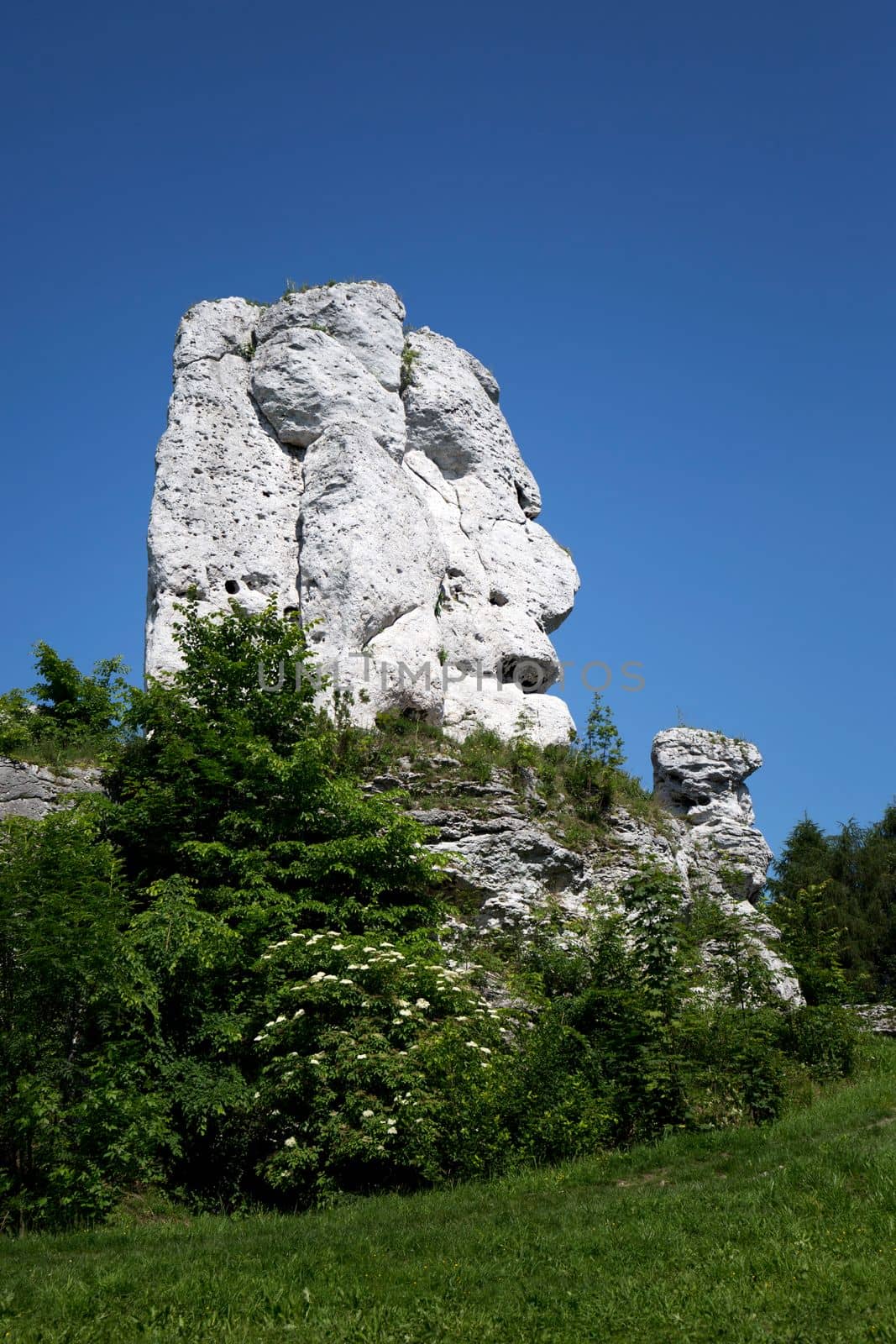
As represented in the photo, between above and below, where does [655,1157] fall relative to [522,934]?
below

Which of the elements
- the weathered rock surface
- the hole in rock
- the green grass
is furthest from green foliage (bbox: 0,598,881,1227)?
the hole in rock

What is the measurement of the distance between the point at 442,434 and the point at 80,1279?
1689 centimetres

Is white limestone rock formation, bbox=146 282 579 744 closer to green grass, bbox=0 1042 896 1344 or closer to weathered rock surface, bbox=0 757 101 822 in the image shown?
weathered rock surface, bbox=0 757 101 822

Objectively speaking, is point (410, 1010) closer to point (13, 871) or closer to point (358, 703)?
point (13, 871)

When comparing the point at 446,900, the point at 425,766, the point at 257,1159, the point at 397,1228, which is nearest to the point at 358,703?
the point at 425,766

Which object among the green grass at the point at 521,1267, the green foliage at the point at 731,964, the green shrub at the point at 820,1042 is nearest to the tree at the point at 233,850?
the green grass at the point at 521,1267

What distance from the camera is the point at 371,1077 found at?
10141 mm

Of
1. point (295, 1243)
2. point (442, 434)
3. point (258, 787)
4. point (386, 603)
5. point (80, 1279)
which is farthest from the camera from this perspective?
point (442, 434)

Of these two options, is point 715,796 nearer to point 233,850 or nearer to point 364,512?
point 364,512

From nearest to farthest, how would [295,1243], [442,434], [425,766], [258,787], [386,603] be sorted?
[295,1243] < [258,787] < [425,766] < [386,603] < [442,434]

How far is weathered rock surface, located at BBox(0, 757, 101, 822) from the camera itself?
14266 millimetres

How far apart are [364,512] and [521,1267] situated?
1345 centimetres

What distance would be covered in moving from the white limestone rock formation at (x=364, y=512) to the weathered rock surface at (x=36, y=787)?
3.26 metres

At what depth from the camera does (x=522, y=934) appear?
14742mm
